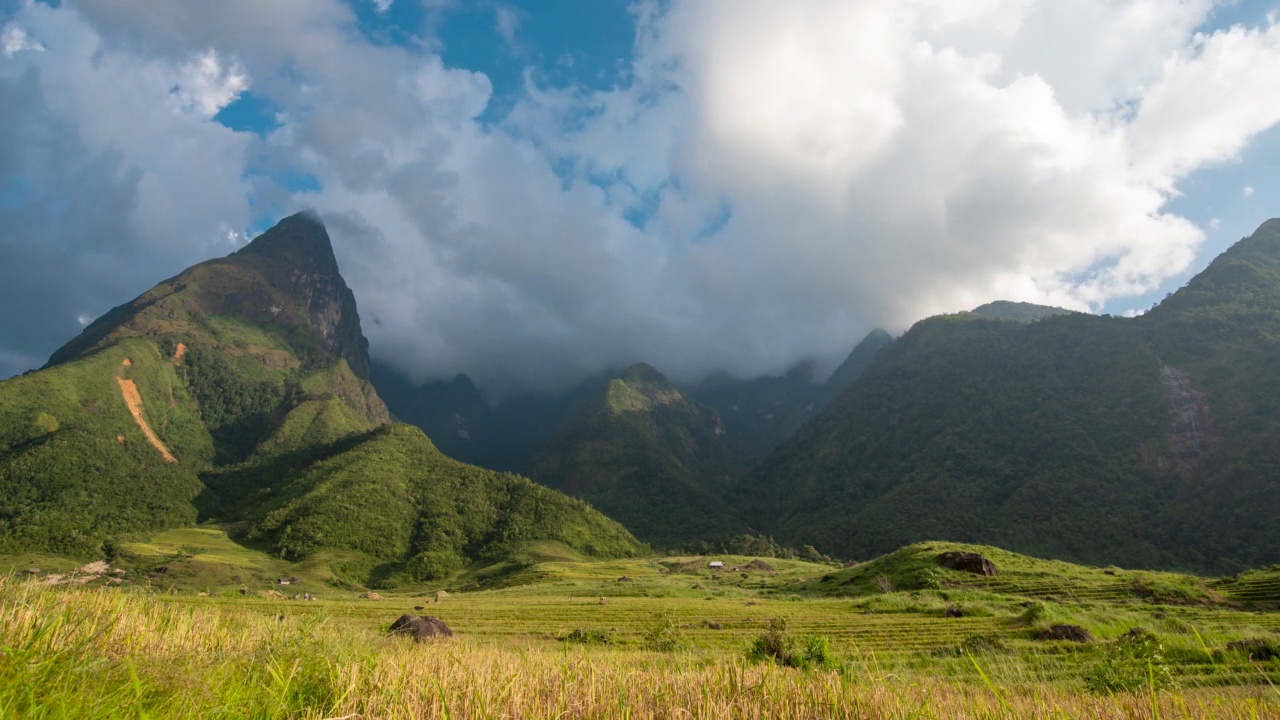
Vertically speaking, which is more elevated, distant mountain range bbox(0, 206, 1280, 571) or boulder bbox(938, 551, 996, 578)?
distant mountain range bbox(0, 206, 1280, 571)

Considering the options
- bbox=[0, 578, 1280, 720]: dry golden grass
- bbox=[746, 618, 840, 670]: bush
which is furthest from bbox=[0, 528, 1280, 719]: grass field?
bbox=[746, 618, 840, 670]: bush

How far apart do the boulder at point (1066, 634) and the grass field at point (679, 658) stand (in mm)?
559

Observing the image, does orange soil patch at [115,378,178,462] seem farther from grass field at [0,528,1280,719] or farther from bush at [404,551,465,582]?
grass field at [0,528,1280,719]

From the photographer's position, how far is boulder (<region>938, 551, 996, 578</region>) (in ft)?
159

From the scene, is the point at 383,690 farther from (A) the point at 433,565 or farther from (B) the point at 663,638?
(A) the point at 433,565

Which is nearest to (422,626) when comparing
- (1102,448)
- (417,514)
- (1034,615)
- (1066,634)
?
(1066,634)

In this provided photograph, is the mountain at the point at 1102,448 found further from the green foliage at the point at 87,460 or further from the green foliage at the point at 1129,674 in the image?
the green foliage at the point at 87,460

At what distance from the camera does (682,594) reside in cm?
6266

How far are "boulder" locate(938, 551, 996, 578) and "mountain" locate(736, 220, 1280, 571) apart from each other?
61.9m

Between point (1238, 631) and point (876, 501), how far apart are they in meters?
146

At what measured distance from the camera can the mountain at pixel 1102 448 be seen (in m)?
95.4

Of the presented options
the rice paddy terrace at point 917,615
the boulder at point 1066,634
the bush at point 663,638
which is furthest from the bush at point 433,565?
the boulder at point 1066,634

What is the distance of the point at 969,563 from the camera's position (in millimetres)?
49375

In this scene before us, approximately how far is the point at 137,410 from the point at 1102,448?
242m
